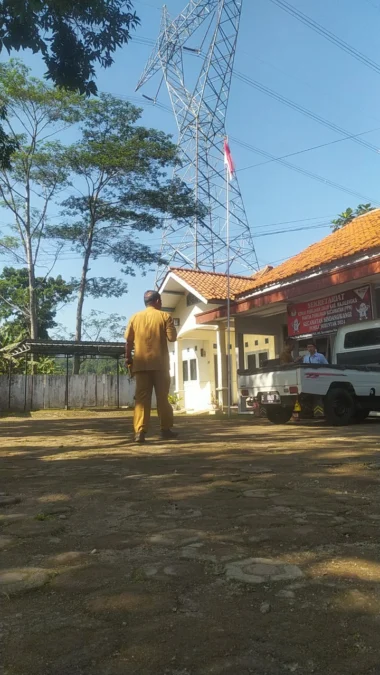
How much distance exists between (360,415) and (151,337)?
505 centimetres

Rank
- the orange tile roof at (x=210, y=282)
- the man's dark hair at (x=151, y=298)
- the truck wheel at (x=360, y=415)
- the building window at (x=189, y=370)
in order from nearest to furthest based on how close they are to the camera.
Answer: the man's dark hair at (x=151, y=298) → the truck wheel at (x=360, y=415) → the orange tile roof at (x=210, y=282) → the building window at (x=189, y=370)

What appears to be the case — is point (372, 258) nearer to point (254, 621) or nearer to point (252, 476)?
point (252, 476)

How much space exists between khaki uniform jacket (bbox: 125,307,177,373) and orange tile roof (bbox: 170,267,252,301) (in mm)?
10651

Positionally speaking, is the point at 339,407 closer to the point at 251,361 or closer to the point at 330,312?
the point at 330,312

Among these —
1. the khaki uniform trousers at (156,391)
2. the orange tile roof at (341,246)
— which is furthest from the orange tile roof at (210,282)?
the khaki uniform trousers at (156,391)

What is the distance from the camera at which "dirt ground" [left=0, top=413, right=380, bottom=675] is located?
4.84 ft

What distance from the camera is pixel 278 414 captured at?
33.1 feet

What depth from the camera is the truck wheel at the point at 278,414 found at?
9953 millimetres

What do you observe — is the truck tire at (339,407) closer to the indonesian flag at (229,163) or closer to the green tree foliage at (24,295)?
the indonesian flag at (229,163)

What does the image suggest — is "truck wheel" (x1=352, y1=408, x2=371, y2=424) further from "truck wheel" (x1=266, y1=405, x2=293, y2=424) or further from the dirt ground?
the dirt ground

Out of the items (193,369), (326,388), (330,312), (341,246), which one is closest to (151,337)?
(326,388)

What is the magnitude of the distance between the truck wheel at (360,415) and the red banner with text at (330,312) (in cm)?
288

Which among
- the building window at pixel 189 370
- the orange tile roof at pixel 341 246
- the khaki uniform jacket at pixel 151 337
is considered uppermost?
the orange tile roof at pixel 341 246

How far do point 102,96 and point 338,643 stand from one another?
89.8ft
